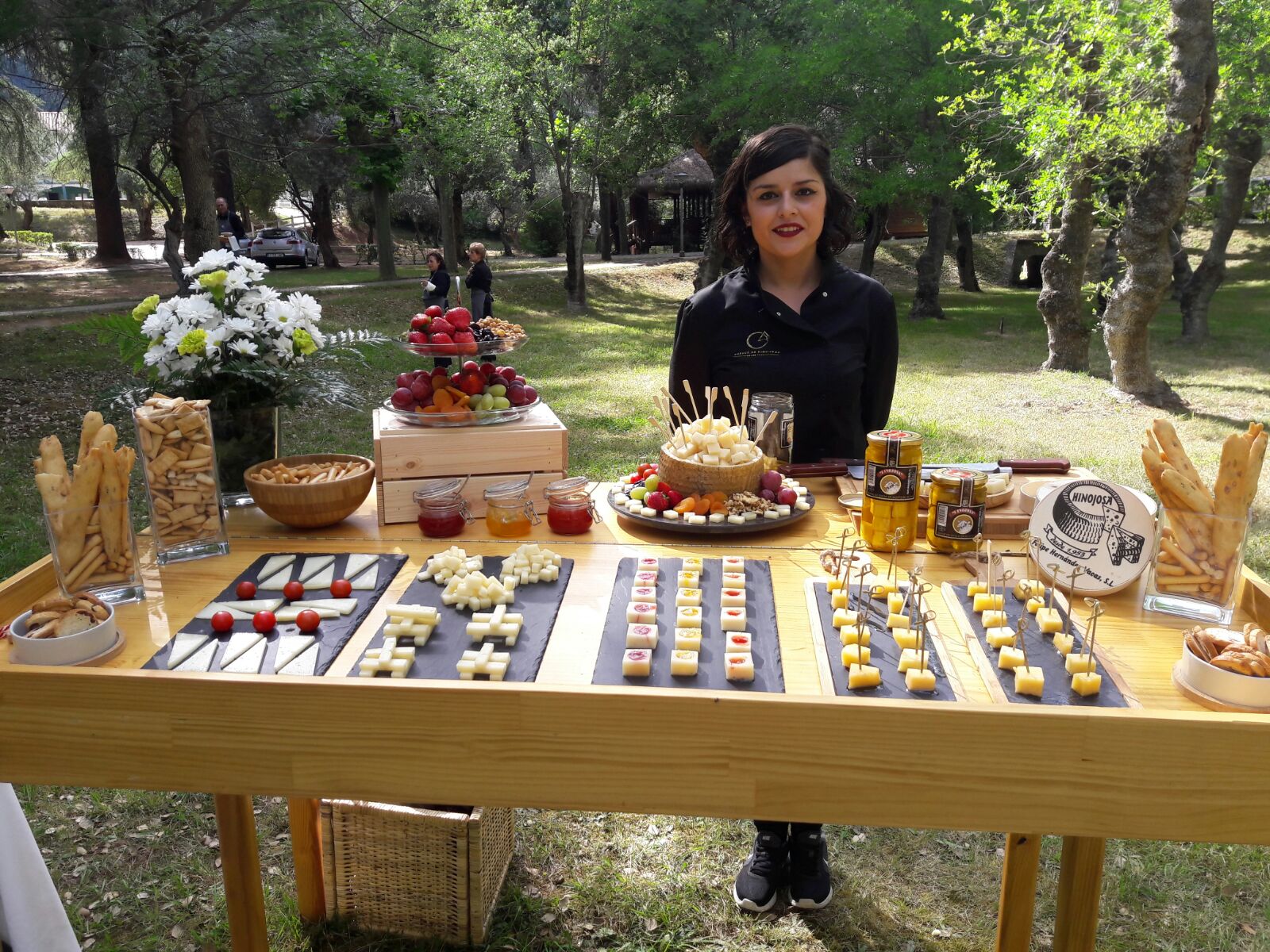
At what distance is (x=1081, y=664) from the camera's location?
1.41 m

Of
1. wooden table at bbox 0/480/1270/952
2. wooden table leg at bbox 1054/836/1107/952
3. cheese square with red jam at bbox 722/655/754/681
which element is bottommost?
wooden table leg at bbox 1054/836/1107/952

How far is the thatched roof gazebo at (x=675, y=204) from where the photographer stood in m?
24.1

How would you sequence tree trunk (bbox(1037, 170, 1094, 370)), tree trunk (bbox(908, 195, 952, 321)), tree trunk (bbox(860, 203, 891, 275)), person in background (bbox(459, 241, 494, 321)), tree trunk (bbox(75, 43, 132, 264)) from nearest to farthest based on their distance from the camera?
tree trunk (bbox(75, 43, 132, 264)) < tree trunk (bbox(1037, 170, 1094, 370)) < person in background (bbox(459, 241, 494, 321)) < tree trunk (bbox(908, 195, 952, 321)) < tree trunk (bbox(860, 203, 891, 275))

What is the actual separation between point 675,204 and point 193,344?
2618 cm

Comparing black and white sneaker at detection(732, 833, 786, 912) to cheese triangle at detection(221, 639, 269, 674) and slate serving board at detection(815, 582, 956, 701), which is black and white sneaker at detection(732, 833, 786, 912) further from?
cheese triangle at detection(221, 639, 269, 674)

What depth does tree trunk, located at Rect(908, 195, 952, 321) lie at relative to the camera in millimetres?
16719

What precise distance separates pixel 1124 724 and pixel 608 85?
18163 millimetres

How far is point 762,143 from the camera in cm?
279

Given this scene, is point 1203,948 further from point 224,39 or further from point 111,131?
point 111,131

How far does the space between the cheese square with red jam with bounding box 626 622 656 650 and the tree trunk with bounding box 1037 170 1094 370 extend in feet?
30.7

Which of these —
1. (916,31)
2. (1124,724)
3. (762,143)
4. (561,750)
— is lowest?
(561,750)

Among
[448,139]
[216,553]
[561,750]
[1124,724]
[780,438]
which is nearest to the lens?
[1124,724]

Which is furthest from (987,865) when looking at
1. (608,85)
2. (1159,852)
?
(608,85)

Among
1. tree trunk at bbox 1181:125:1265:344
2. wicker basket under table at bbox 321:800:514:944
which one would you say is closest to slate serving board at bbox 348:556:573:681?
wicker basket under table at bbox 321:800:514:944
